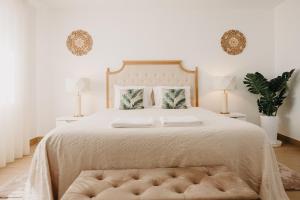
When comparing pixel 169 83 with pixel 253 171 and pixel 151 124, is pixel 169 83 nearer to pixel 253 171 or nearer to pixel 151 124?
pixel 151 124

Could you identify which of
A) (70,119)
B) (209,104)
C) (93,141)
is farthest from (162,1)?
(93,141)

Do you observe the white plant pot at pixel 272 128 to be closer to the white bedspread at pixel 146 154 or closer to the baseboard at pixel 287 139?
the baseboard at pixel 287 139

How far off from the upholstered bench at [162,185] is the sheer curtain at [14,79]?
7.07 ft

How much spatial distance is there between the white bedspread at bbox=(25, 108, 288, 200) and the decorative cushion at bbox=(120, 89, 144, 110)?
175cm

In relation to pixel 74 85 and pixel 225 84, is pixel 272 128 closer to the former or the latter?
pixel 225 84

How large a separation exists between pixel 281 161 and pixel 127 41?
122 inches

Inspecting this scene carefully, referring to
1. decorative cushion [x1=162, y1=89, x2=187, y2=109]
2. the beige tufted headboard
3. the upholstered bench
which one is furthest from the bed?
the beige tufted headboard

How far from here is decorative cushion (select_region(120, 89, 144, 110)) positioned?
3616 millimetres

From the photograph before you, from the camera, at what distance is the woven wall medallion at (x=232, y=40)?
14.3 feet

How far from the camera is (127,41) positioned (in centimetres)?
433

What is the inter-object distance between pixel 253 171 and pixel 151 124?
35.1 inches

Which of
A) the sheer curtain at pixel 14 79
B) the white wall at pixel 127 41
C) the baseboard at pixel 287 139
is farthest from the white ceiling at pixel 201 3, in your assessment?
the baseboard at pixel 287 139

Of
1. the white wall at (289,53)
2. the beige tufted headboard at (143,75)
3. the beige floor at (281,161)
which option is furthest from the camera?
the beige tufted headboard at (143,75)

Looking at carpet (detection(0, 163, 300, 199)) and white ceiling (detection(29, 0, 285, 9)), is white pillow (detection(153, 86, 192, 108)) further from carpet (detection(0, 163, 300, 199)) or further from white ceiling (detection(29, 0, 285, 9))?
carpet (detection(0, 163, 300, 199))
